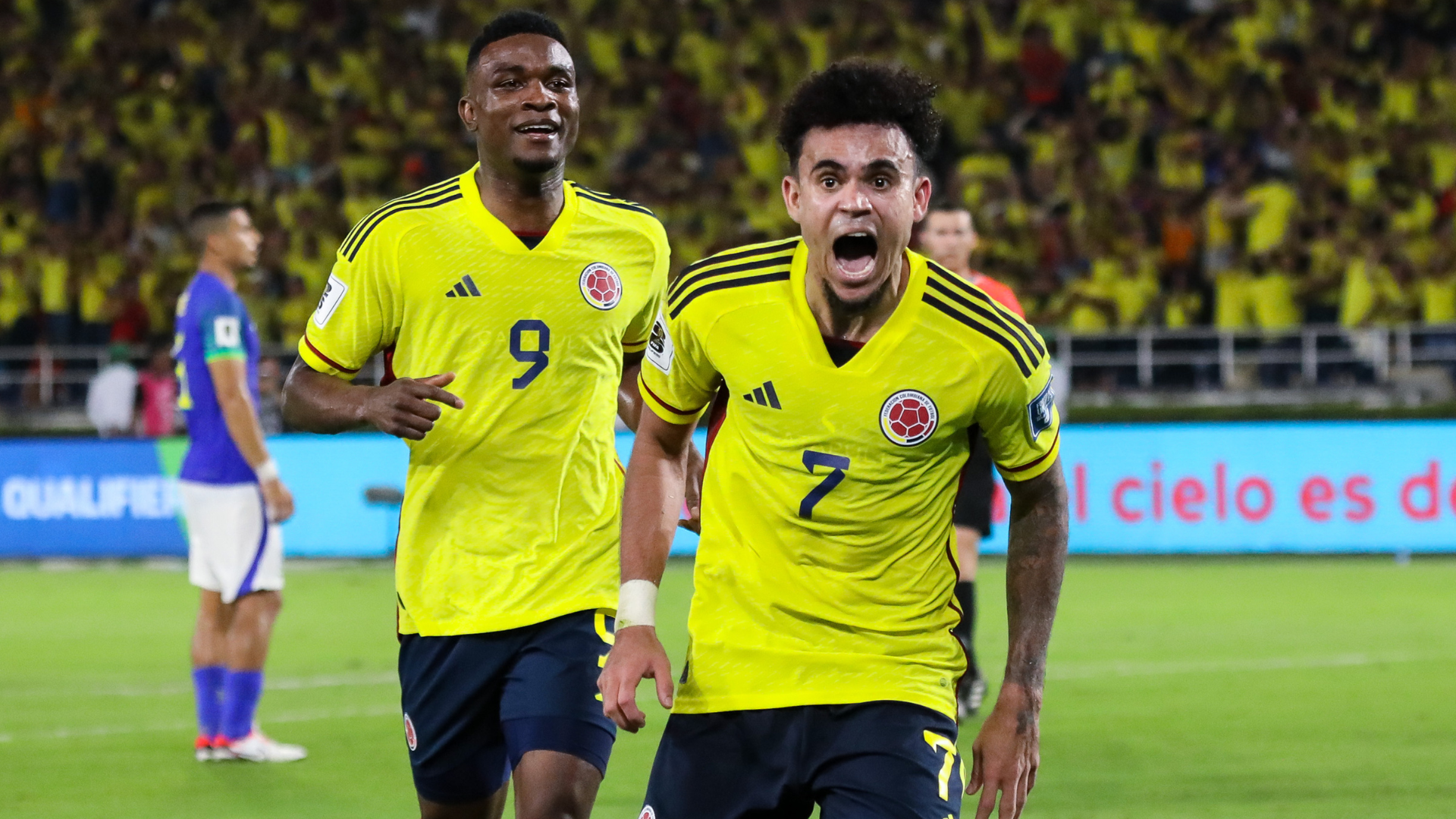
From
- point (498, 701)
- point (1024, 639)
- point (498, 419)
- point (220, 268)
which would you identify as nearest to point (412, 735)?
point (498, 701)

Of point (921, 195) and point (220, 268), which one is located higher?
point (220, 268)

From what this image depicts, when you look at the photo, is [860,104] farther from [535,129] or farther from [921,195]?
[535,129]

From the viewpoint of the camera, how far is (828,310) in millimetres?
3873

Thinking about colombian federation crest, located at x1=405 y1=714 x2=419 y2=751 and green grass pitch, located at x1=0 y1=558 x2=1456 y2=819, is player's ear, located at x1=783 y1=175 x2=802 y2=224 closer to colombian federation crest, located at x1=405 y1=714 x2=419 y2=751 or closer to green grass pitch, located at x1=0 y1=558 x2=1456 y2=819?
colombian federation crest, located at x1=405 y1=714 x2=419 y2=751

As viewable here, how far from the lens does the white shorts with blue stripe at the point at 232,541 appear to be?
864 centimetres

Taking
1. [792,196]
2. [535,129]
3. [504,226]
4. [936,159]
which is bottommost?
[792,196]

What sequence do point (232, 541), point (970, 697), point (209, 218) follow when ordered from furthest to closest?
point (970, 697) → point (209, 218) → point (232, 541)

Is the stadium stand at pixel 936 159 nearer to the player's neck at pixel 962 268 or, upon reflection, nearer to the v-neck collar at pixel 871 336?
the player's neck at pixel 962 268

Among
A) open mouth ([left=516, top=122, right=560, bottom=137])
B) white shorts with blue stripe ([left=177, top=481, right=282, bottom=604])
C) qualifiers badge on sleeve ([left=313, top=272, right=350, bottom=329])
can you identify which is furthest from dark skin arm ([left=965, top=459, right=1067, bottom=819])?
white shorts with blue stripe ([left=177, top=481, right=282, bottom=604])

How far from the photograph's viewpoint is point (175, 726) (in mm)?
9570

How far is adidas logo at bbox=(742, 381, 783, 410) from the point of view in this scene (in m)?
3.87

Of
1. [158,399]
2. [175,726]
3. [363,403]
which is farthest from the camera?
[158,399]

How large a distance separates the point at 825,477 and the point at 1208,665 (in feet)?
24.9

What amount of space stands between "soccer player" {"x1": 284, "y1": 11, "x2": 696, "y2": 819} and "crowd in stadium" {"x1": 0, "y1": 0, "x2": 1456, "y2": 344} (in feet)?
45.7
